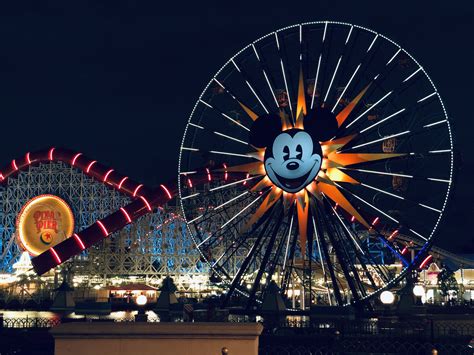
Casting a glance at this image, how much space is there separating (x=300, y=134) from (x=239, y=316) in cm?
849

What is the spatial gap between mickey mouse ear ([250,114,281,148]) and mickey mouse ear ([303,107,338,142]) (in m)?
1.49

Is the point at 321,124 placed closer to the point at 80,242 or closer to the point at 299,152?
the point at 299,152

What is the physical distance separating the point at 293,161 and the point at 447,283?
133 ft

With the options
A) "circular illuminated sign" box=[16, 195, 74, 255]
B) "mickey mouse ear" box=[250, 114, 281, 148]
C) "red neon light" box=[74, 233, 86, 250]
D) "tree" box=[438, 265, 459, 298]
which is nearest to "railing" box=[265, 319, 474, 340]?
"mickey mouse ear" box=[250, 114, 281, 148]

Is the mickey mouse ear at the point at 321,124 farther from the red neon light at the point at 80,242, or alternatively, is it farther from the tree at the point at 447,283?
the tree at the point at 447,283

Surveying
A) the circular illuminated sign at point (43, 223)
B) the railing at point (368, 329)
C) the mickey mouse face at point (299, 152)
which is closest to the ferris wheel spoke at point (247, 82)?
the mickey mouse face at point (299, 152)

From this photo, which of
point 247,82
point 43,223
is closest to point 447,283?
point 43,223

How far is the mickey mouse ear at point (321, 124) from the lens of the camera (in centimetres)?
3475

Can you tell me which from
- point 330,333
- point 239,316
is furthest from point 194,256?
point 330,333

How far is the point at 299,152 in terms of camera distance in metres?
34.8

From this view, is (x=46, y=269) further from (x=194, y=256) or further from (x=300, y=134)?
(x=300, y=134)

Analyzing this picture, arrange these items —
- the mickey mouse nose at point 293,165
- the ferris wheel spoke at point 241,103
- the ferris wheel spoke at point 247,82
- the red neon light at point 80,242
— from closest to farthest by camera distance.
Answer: the mickey mouse nose at point 293,165 < the ferris wheel spoke at point 241,103 < the ferris wheel spoke at point 247,82 < the red neon light at point 80,242

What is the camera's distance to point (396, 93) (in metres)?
36.7

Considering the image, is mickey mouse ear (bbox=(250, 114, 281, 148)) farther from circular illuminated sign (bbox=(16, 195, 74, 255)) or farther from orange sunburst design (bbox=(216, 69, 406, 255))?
circular illuminated sign (bbox=(16, 195, 74, 255))
